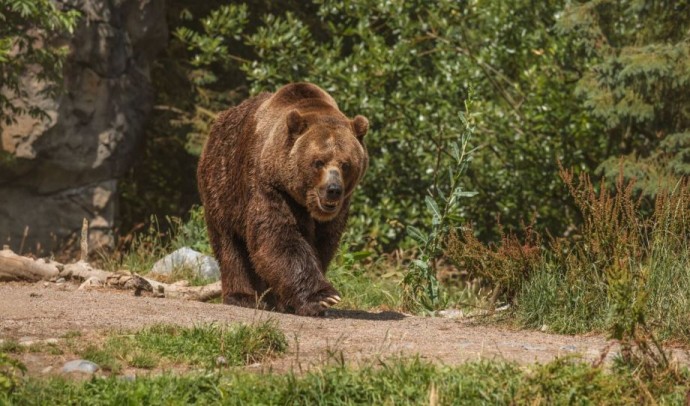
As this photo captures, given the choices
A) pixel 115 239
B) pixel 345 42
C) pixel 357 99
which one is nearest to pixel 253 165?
pixel 357 99

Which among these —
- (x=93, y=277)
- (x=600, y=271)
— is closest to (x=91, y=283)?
(x=93, y=277)

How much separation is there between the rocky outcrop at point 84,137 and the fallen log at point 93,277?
556 cm

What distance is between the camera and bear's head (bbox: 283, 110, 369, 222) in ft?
27.6

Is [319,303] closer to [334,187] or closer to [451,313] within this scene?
[334,187]

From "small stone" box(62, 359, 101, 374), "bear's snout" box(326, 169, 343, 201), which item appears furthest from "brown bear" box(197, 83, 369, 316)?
"small stone" box(62, 359, 101, 374)

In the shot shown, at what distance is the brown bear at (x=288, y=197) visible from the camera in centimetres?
847

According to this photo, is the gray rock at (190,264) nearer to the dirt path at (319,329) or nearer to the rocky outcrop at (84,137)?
the dirt path at (319,329)

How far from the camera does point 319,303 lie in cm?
841

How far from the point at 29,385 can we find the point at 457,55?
10529mm

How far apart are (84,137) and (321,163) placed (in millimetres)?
8533

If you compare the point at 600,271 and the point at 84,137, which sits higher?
the point at 84,137

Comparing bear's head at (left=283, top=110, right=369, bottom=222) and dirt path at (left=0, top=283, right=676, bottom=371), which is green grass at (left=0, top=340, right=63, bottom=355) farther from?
bear's head at (left=283, top=110, right=369, bottom=222)

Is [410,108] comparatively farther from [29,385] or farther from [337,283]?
[29,385]

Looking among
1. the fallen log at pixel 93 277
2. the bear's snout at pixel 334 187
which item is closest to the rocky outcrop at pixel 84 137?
the fallen log at pixel 93 277
